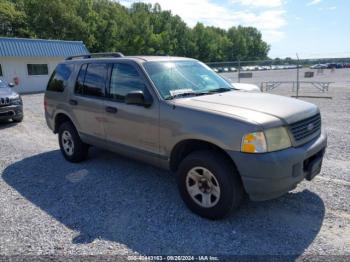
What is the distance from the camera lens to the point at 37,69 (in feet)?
73.7

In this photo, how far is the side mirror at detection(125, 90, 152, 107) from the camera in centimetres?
371

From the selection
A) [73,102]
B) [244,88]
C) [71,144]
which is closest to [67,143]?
[71,144]

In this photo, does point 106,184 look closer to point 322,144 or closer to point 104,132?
point 104,132

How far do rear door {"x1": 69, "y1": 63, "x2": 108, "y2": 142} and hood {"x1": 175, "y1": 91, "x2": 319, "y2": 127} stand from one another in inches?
62.5

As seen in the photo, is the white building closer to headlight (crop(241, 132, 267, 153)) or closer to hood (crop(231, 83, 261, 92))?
hood (crop(231, 83, 261, 92))

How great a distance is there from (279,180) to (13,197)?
12.1ft

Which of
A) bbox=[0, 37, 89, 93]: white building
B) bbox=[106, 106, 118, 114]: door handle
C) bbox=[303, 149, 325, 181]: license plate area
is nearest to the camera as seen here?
bbox=[303, 149, 325, 181]: license plate area

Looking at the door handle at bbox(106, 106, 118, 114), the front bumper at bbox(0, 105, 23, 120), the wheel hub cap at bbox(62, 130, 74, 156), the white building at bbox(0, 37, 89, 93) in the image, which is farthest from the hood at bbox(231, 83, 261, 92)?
the white building at bbox(0, 37, 89, 93)

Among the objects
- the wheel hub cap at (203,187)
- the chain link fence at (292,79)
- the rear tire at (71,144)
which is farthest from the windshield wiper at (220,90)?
the chain link fence at (292,79)

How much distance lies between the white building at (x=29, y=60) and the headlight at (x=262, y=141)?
2153 cm

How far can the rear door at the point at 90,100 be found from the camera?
466cm

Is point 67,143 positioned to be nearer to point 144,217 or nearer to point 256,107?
Result: point 144,217

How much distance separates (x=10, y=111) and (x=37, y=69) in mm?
14770

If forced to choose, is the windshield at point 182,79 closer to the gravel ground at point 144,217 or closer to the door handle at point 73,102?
the gravel ground at point 144,217
